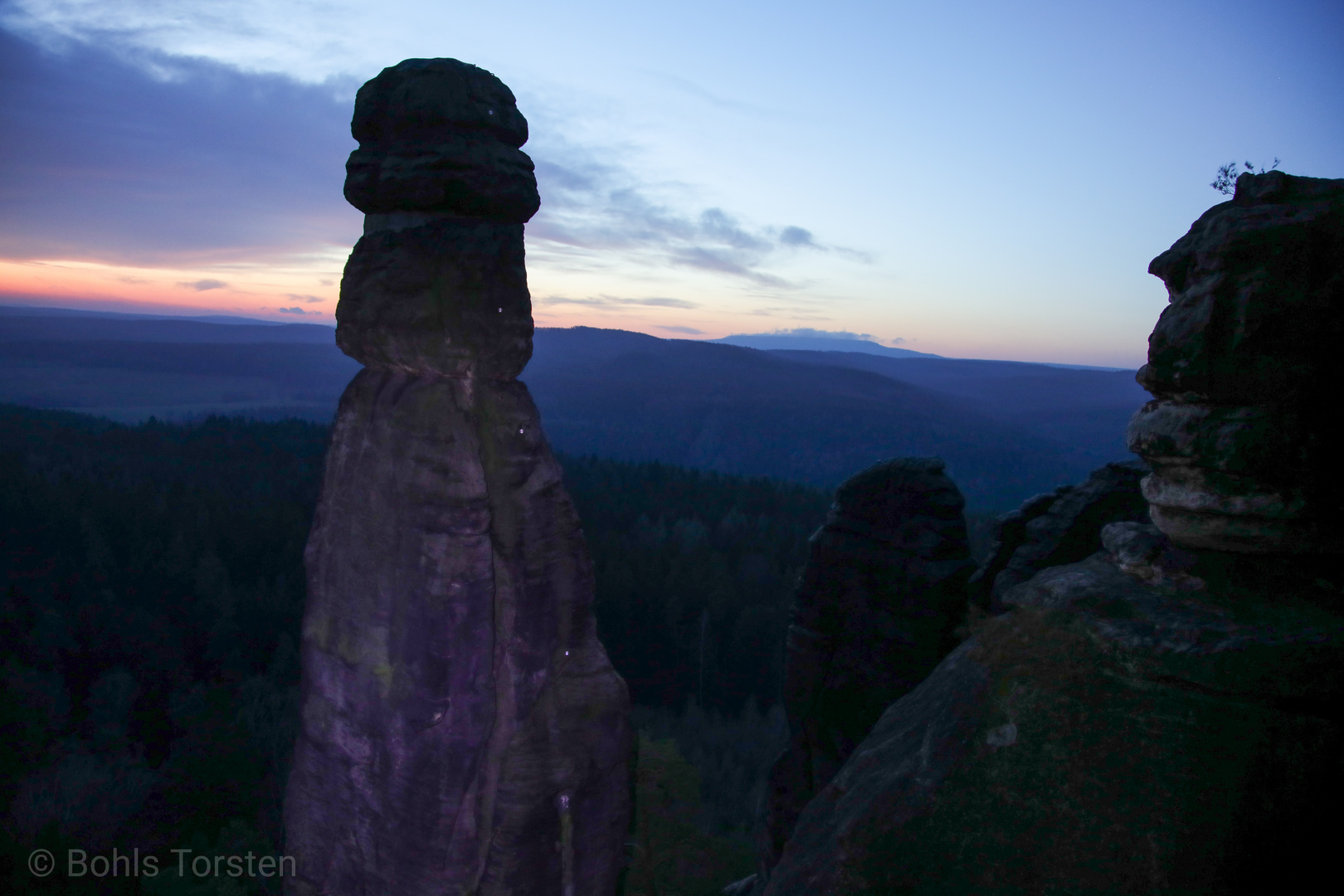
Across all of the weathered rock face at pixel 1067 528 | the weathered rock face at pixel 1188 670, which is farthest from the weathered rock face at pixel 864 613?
the weathered rock face at pixel 1188 670

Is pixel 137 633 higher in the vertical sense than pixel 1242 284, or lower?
lower

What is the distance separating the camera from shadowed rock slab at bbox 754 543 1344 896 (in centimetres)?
359

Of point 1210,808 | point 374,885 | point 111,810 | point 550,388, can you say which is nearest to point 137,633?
point 111,810

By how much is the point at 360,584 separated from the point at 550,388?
18263 cm

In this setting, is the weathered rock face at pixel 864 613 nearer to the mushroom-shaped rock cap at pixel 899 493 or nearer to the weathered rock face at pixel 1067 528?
the mushroom-shaped rock cap at pixel 899 493

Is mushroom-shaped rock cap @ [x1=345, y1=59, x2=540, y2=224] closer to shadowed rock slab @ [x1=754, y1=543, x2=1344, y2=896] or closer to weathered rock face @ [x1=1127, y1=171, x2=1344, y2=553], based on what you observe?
weathered rock face @ [x1=1127, y1=171, x2=1344, y2=553]

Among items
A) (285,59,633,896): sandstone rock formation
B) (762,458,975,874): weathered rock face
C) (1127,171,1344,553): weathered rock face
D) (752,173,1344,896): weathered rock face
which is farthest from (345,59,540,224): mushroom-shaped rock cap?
(762,458,975,874): weathered rock face

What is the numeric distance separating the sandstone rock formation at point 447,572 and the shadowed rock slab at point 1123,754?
4.25 meters

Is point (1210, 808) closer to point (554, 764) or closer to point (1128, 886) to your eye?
point (1128, 886)

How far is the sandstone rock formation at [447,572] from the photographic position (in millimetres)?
7812

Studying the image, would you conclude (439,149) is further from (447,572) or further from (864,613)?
(864,613)

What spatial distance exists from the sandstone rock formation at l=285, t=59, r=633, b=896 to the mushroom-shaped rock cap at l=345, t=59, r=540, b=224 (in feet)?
0.07

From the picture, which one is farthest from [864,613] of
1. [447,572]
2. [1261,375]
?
[1261,375]

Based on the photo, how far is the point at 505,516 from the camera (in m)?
8.15
